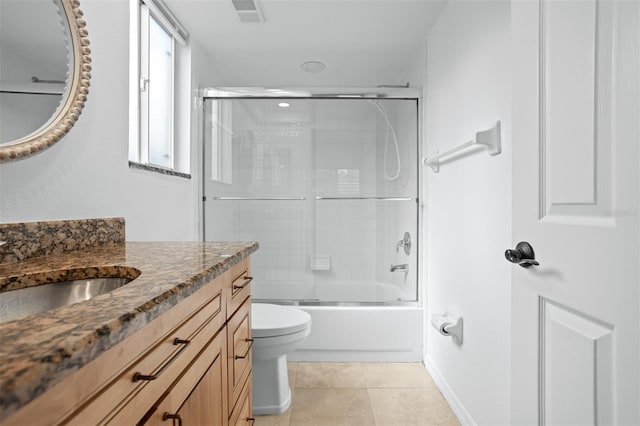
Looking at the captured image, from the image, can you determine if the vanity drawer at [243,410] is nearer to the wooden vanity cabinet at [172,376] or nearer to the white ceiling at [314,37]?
the wooden vanity cabinet at [172,376]

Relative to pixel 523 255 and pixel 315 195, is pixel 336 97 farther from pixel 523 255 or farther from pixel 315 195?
pixel 523 255

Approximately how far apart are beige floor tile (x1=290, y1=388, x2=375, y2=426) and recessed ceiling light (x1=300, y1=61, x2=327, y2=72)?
2338 mm

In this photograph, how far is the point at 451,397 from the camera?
192 centimetres

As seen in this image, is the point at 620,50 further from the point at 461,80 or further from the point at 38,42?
the point at 38,42

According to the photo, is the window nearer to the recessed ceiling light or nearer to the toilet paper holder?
the recessed ceiling light

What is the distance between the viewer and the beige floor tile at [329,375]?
217 cm

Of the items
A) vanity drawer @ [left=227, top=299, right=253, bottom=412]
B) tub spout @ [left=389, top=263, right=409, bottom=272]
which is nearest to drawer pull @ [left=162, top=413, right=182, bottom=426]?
vanity drawer @ [left=227, top=299, right=253, bottom=412]

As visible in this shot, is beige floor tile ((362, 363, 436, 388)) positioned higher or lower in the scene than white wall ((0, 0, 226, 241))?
lower

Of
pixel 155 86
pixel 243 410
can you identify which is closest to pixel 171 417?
pixel 243 410

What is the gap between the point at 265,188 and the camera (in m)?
2.80

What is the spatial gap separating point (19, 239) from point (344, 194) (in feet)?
6.91

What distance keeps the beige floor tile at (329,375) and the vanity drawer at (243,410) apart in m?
0.85

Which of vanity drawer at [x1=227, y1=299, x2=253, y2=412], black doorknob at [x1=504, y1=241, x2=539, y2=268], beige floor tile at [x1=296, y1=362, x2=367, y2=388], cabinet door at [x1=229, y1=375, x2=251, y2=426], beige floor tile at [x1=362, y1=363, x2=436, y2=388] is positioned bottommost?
beige floor tile at [x1=296, y1=362, x2=367, y2=388]

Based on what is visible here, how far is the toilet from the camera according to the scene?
1800 mm
